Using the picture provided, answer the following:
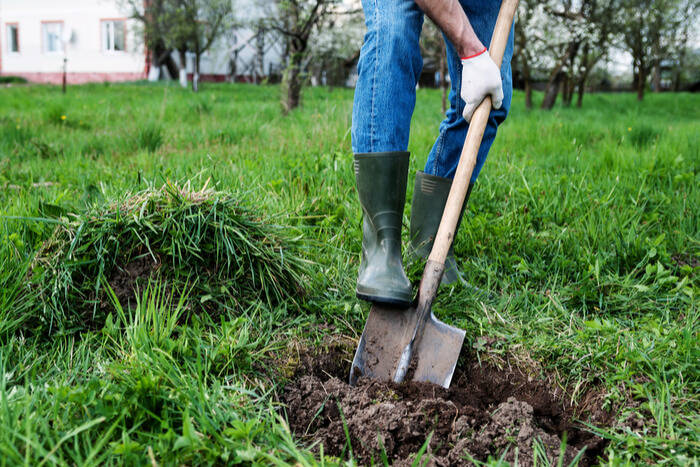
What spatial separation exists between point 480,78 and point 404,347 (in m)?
0.98

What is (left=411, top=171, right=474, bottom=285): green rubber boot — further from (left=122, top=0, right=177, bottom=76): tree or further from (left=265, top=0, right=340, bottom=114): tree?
(left=122, top=0, right=177, bottom=76): tree

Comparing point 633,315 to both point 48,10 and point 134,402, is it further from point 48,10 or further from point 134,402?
point 48,10

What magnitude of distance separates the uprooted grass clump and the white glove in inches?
35.4

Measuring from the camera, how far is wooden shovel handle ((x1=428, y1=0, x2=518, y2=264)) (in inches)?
74.2

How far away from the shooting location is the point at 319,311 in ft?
6.64

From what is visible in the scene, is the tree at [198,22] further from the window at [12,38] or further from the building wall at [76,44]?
the window at [12,38]

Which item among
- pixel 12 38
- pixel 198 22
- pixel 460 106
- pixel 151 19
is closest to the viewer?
pixel 460 106

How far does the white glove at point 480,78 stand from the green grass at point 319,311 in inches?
27.6

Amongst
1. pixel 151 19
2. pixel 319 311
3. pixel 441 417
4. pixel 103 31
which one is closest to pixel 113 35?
pixel 103 31

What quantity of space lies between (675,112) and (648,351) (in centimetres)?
1292

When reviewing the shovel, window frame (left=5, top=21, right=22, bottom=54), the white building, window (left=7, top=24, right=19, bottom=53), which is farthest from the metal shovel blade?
window (left=7, top=24, right=19, bottom=53)

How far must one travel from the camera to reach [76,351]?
5.40ft

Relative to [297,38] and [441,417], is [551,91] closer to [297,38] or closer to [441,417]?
[297,38]

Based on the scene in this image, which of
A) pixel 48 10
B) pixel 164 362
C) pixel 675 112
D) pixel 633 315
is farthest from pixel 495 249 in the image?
pixel 48 10
